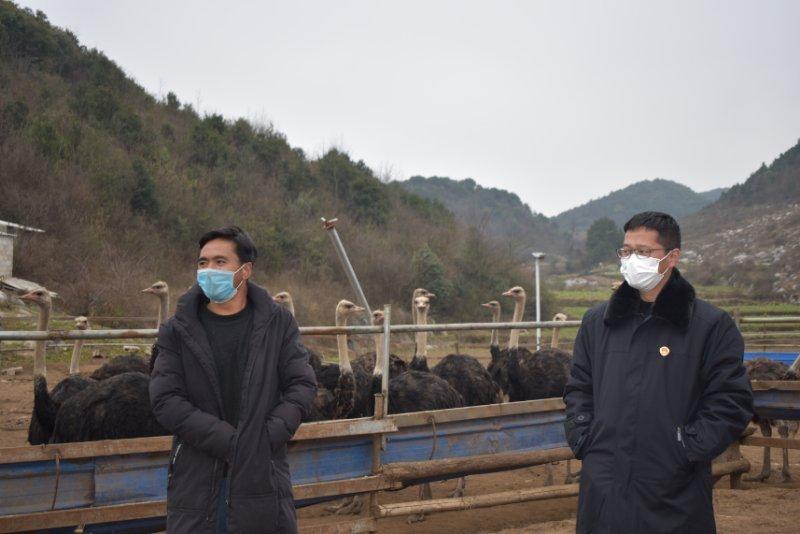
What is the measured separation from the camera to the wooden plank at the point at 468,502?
17.1ft

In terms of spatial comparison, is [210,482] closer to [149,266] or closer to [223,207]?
[149,266]

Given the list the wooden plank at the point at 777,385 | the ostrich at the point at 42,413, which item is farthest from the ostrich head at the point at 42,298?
the wooden plank at the point at 777,385

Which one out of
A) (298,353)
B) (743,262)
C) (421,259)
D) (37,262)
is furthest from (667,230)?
(421,259)

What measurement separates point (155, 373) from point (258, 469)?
0.55 m

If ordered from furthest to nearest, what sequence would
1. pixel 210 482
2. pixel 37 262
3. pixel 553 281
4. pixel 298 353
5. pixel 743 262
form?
pixel 553 281, pixel 743 262, pixel 37 262, pixel 298 353, pixel 210 482

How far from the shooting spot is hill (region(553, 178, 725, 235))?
97875 millimetres

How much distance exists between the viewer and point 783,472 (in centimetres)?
810

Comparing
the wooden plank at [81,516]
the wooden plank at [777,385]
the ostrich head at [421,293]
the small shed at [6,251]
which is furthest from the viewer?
the small shed at [6,251]

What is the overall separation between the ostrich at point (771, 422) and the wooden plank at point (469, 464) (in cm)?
253

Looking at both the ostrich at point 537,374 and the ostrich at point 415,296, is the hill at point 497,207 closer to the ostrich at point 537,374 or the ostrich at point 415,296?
the ostrich at point 415,296

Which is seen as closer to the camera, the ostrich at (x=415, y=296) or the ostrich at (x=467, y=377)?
the ostrich at (x=467, y=377)

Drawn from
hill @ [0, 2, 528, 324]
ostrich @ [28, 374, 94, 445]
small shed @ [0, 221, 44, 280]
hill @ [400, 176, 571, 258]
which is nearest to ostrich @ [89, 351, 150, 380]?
ostrich @ [28, 374, 94, 445]

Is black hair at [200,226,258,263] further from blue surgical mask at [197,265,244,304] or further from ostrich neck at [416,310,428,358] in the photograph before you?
ostrich neck at [416,310,428,358]

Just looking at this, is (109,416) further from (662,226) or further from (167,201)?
(167,201)
